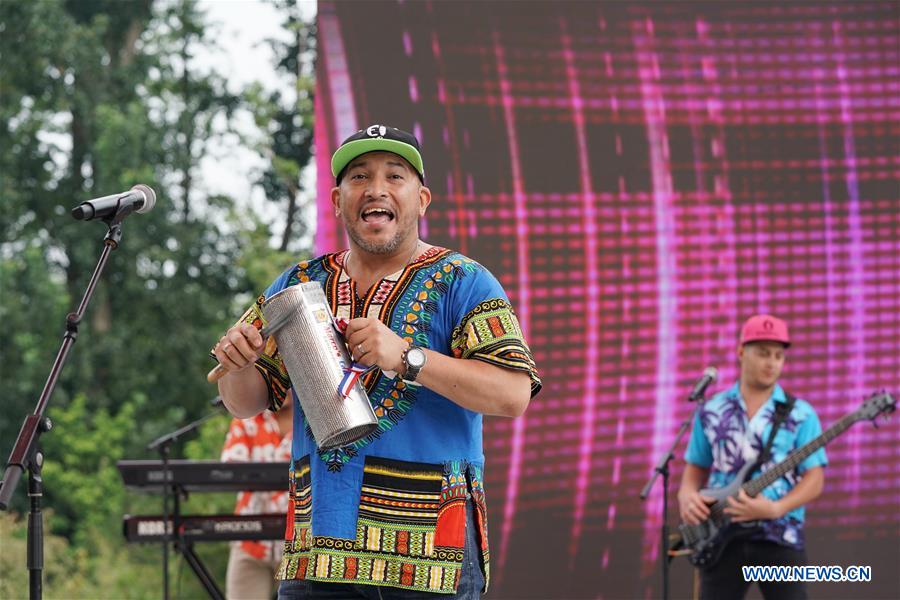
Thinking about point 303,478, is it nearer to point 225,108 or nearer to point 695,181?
point 695,181

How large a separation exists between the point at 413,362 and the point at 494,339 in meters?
0.21

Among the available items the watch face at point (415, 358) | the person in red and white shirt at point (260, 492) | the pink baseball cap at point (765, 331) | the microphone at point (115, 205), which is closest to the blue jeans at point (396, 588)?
the watch face at point (415, 358)

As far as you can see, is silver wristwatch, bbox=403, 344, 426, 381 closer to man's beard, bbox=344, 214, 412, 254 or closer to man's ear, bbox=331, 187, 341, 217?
man's beard, bbox=344, 214, 412, 254

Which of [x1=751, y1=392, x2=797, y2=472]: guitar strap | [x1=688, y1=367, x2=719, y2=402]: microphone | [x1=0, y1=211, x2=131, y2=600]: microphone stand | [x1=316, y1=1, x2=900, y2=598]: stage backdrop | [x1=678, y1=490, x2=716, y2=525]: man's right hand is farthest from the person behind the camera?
[x1=316, y1=1, x2=900, y2=598]: stage backdrop

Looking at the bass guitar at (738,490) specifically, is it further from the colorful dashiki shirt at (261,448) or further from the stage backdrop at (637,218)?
the colorful dashiki shirt at (261,448)

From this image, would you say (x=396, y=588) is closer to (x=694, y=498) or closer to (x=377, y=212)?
(x=377, y=212)

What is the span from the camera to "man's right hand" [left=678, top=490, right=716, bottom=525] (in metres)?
5.15

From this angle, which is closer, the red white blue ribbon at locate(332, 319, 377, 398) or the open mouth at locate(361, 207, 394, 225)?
the red white blue ribbon at locate(332, 319, 377, 398)

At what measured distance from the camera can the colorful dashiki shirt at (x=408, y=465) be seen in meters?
2.29

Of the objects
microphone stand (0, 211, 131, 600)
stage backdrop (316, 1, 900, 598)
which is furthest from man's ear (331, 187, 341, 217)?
stage backdrop (316, 1, 900, 598)

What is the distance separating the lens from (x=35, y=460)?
2834 millimetres

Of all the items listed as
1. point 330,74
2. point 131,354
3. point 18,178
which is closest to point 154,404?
point 131,354

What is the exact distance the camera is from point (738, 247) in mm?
6293

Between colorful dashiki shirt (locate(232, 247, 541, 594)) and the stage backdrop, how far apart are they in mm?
3618
